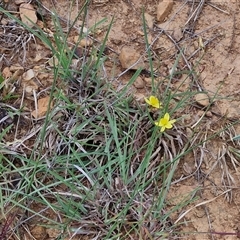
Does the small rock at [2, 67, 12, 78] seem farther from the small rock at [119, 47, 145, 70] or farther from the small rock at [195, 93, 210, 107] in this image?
the small rock at [195, 93, 210, 107]

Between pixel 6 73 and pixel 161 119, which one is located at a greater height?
pixel 161 119

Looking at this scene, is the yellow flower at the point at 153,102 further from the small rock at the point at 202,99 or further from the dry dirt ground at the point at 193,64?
the small rock at the point at 202,99

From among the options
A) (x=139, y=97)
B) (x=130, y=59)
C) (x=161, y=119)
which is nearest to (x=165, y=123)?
(x=161, y=119)

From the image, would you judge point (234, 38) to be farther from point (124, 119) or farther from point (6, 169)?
point (6, 169)

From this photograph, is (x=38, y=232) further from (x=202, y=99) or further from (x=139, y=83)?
(x=202, y=99)

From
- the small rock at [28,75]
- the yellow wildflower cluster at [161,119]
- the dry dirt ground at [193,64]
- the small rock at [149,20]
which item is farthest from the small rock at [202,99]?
the small rock at [28,75]

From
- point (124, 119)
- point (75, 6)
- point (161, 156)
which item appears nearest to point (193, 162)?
point (161, 156)
